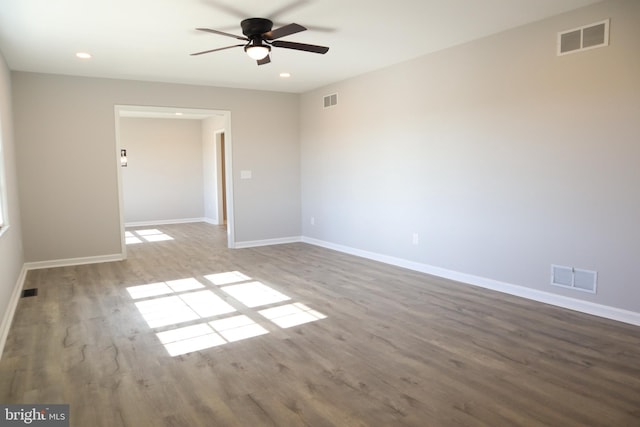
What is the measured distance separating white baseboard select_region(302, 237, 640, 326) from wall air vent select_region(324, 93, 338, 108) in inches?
92.8

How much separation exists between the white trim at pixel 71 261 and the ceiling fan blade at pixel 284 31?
4.05 metres

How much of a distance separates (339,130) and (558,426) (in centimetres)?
508

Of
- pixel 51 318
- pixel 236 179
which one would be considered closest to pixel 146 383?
pixel 51 318

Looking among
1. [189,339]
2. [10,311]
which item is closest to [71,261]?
[10,311]

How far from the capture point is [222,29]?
155 inches

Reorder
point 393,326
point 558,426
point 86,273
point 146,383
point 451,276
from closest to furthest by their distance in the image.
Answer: point 558,426 → point 146,383 → point 393,326 → point 451,276 → point 86,273

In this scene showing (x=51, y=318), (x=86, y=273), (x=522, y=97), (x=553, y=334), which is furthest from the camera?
(x=86, y=273)

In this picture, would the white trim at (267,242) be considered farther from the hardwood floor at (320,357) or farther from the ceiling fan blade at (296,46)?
the ceiling fan blade at (296,46)

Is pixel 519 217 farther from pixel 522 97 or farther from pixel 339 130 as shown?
pixel 339 130

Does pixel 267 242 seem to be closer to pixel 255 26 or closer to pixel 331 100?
pixel 331 100

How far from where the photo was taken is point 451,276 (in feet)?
15.9

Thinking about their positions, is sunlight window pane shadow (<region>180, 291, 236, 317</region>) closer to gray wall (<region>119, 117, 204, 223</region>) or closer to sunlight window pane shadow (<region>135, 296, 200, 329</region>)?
sunlight window pane shadow (<region>135, 296, 200, 329</region>)

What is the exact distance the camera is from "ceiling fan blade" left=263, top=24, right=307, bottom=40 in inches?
131

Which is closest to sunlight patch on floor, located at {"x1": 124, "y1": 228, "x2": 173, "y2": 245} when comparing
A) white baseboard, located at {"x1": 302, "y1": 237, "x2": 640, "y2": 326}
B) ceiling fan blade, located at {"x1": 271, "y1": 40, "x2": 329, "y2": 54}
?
white baseboard, located at {"x1": 302, "y1": 237, "x2": 640, "y2": 326}
